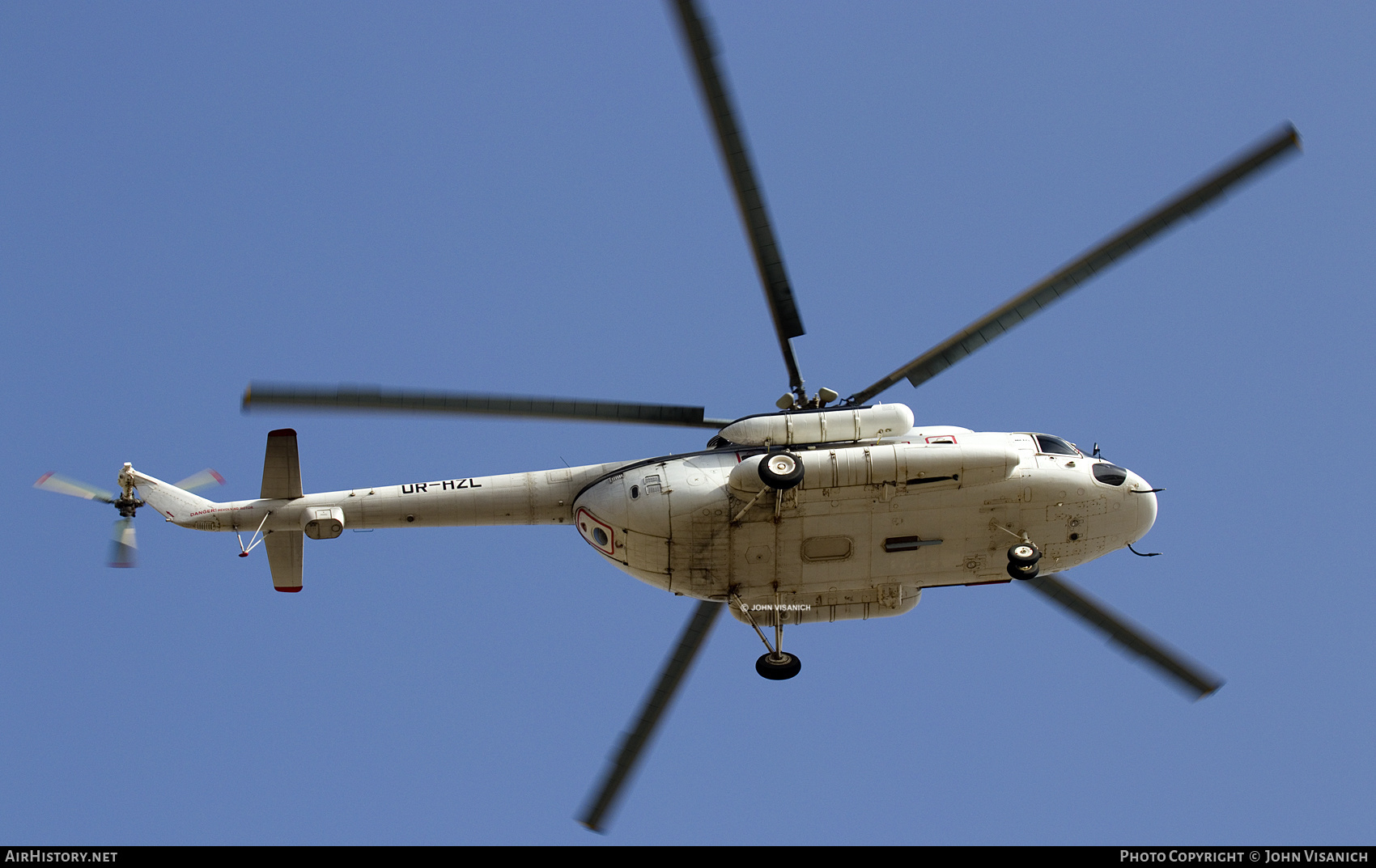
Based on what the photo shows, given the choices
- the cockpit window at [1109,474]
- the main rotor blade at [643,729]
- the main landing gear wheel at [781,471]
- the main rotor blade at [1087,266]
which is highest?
the main rotor blade at [1087,266]

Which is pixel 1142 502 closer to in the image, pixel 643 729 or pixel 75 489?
pixel 643 729

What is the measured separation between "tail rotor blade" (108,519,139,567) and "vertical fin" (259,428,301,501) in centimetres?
280

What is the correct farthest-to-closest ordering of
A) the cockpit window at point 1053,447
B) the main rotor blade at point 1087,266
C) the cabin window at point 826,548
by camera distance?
1. the cockpit window at point 1053,447
2. the cabin window at point 826,548
3. the main rotor blade at point 1087,266

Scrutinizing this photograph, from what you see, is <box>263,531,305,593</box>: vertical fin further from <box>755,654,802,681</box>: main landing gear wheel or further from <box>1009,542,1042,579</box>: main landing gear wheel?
<box>1009,542,1042,579</box>: main landing gear wheel

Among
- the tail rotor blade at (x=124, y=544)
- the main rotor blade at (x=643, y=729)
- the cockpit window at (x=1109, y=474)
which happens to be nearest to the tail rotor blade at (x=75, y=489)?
the tail rotor blade at (x=124, y=544)

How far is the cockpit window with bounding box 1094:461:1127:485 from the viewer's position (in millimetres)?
17391

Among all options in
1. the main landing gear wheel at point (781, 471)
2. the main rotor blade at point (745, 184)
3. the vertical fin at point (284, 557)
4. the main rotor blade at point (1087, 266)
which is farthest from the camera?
the vertical fin at point (284, 557)

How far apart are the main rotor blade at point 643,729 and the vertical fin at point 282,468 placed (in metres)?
6.09

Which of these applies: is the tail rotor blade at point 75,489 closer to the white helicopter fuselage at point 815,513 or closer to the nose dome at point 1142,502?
the white helicopter fuselage at point 815,513

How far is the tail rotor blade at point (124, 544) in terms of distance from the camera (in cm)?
1930

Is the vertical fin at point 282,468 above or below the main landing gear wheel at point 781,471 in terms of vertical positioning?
above

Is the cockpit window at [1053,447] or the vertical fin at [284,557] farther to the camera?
the vertical fin at [284,557]

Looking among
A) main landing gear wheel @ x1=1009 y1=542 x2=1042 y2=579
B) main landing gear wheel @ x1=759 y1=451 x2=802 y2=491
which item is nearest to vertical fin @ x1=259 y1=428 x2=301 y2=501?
main landing gear wheel @ x1=759 y1=451 x2=802 y2=491
